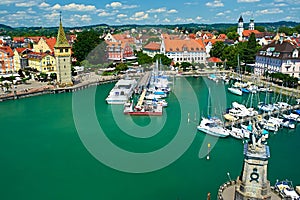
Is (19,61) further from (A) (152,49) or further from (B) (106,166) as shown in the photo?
(B) (106,166)

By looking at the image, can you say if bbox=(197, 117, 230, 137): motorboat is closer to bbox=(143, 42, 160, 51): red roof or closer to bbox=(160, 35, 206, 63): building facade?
bbox=(160, 35, 206, 63): building facade

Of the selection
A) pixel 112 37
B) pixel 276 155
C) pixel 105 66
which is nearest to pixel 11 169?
pixel 276 155

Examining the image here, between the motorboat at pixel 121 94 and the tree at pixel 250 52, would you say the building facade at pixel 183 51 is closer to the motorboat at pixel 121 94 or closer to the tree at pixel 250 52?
the tree at pixel 250 52

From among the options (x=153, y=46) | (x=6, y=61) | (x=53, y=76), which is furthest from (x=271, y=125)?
(x=153, y=46)

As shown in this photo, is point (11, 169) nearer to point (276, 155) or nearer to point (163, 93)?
point (276, 155)

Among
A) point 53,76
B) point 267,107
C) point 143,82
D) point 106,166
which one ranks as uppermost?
point 53,76
